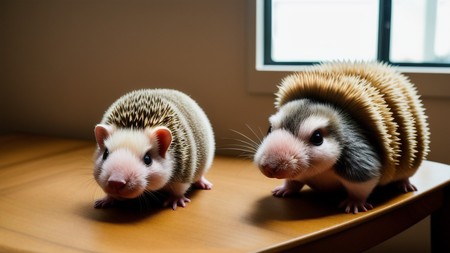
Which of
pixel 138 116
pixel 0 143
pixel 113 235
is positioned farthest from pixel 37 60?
pixel 113 235

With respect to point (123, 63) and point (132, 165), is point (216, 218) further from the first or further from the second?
point (123, 63)

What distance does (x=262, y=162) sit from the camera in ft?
2.88

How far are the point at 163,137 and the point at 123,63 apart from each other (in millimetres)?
676

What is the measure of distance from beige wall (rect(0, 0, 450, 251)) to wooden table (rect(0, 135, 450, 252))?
0.24 meters

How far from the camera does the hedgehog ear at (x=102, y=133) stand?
94 centimetres

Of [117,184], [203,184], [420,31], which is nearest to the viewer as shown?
[117,184]

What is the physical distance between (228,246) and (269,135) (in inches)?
8.6

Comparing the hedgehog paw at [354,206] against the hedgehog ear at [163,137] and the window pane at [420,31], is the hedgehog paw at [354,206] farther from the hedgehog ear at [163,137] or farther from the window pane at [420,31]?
the window pane at [420,31]

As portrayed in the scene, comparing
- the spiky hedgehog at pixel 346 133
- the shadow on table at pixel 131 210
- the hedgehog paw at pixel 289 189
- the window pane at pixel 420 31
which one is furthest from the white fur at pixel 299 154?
the window pane at pixel 420 31

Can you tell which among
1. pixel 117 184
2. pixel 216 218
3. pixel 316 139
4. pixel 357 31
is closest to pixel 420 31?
pixel 357 31

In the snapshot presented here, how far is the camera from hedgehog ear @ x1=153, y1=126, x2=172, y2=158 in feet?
3.03

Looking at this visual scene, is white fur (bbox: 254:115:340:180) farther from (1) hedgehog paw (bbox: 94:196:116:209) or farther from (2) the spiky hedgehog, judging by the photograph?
(1) hedgehog paw (bbox: 94:196:116:209)

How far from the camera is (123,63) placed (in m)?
1.54

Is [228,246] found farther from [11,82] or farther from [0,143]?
[11,82]
